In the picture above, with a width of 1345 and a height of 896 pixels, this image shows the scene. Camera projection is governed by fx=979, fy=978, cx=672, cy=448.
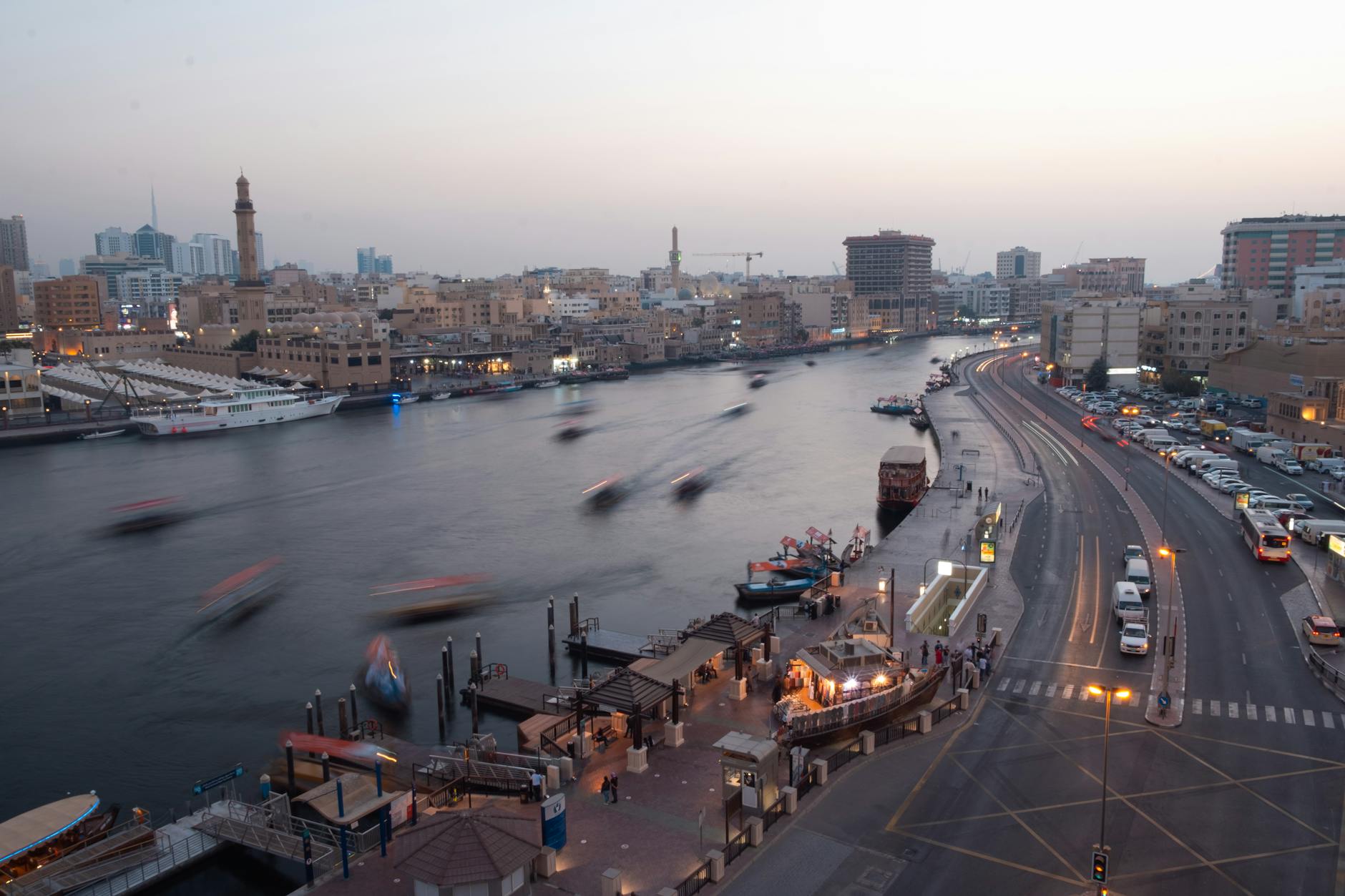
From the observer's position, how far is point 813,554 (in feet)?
66.0

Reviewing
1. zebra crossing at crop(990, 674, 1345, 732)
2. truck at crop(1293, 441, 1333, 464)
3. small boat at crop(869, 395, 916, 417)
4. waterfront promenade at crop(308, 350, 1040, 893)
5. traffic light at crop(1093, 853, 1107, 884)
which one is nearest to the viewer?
traffic light at crop(1093, 853, 1107, 884)

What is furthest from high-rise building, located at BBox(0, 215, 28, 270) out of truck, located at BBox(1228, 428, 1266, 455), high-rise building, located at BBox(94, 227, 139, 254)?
truck, located at BBox(1228, 428, 1266, 455)

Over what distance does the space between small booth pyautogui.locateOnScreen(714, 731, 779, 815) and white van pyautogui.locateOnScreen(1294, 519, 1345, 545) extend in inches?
552

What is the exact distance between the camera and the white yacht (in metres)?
41.4

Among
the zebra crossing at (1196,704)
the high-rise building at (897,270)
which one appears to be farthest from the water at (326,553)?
the high-rise building at (897,270)

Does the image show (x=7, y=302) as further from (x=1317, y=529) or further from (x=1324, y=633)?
(x=1324, y=633)

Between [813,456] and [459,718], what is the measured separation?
75.6 feet

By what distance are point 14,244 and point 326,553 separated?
6039 inches

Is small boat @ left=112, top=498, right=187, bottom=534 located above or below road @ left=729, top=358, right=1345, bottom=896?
below

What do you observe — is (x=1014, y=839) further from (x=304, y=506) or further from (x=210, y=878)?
(x=304, y=506)

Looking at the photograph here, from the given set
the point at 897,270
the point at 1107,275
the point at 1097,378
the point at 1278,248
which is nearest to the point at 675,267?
the point at 897,270

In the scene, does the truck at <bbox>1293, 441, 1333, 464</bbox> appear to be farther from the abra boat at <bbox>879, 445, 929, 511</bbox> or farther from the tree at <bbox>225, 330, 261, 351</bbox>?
the tree at <bbox>225, 330, 261, 351</bbox>

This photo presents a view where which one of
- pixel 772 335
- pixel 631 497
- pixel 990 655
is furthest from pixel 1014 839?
pixel 772 335

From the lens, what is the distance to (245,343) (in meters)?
60.7
